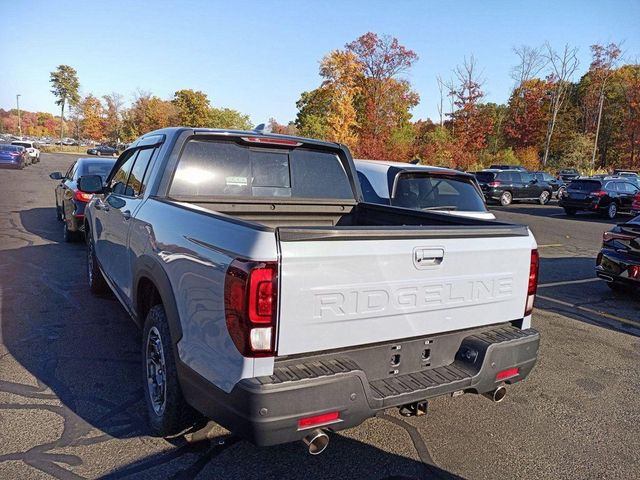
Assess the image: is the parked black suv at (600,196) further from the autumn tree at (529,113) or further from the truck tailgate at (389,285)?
the autumn tree at (529,113)

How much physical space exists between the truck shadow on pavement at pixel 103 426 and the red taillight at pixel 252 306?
0.98 m

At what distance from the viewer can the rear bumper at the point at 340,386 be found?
2223 mm

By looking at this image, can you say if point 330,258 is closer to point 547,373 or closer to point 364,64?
point 547,373

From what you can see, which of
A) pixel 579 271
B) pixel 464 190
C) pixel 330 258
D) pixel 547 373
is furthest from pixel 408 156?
pixel 330 258

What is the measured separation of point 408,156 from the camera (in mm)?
33250

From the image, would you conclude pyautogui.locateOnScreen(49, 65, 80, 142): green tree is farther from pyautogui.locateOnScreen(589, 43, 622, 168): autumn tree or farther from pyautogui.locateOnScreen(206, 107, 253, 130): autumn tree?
pyautogui.locateOnScreen(589, 43, 622, 168): autumn tree

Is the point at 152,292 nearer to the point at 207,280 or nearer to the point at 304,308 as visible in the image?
the point at 207,280

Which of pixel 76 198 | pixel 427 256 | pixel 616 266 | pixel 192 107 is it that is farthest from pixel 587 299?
pixel 192 107

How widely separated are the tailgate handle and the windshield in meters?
3.48

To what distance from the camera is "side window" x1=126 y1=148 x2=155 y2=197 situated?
4.07 m

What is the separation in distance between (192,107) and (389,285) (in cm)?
6227

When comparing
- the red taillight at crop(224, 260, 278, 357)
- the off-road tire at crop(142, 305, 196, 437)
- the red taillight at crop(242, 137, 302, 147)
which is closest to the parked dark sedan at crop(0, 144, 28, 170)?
the red taillight at crop(242, 137, 302, 147)

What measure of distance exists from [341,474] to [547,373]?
2601 millimetres

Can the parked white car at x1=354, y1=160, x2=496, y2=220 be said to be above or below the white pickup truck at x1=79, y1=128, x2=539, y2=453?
above
